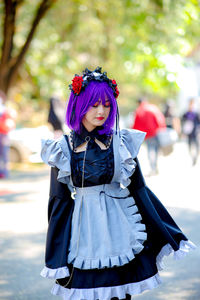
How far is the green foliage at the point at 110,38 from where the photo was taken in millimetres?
13020

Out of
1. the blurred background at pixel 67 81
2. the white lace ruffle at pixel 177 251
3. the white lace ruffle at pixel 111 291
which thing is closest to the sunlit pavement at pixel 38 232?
the blurred background at pixel 67 81

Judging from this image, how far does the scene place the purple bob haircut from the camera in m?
3.15

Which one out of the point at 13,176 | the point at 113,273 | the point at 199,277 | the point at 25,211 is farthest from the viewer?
the point at 13,176

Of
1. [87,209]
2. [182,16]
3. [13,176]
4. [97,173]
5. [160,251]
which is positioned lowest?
[13,176]

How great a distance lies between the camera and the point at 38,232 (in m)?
6.68

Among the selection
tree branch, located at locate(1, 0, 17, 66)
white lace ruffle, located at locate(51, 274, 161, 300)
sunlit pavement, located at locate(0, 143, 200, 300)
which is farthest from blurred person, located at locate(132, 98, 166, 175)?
white lace ruffle, located at locate(51, 274, 161, 300)

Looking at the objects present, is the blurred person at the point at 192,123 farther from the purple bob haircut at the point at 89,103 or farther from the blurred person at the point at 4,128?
the purple bob haircut at the point at 89,103

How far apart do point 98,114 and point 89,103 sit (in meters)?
0.09

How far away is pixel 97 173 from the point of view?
3156 mm

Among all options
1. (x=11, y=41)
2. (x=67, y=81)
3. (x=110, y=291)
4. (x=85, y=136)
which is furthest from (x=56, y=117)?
(x=110, y=291)

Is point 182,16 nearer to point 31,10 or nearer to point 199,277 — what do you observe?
point 31,10

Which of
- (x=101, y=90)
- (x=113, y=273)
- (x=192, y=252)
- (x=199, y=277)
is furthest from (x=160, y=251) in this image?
(x=192, y=252)

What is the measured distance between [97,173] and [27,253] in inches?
113

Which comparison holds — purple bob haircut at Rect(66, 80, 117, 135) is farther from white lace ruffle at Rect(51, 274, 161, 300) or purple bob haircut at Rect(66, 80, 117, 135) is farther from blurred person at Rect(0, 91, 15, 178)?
blurred person at Rect(0, 91, 15, 178)
